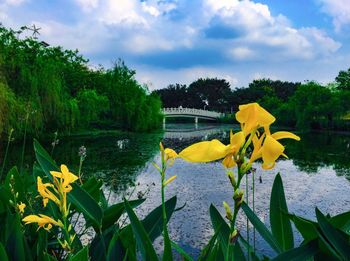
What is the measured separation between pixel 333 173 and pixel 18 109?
6.75 meters

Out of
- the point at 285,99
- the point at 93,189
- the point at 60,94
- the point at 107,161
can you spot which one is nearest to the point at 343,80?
the point at 285,99

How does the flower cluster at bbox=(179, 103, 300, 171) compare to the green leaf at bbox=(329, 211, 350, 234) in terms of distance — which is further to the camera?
the green leaf at bbox=(329, 211, 350, 234)

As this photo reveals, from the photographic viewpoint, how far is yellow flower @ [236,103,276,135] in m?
0.50

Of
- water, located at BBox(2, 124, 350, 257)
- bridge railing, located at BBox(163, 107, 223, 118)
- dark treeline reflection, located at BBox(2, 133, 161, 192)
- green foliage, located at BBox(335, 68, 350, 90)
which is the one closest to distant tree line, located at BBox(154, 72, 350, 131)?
green foliage, located at BBox(335, 68, 350, 90)

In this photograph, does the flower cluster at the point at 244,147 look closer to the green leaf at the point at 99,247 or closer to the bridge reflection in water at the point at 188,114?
the green leaf at the point at 99,247

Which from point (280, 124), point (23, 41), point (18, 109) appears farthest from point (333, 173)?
point (280, 124)

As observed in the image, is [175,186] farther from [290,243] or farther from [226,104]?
[226,104]

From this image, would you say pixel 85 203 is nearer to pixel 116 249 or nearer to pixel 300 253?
pixel 116 249

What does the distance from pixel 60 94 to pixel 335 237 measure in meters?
11.5

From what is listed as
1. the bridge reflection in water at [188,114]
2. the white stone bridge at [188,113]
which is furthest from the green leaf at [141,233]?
the white stone bridge at [188,113]

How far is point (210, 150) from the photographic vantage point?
0.48m

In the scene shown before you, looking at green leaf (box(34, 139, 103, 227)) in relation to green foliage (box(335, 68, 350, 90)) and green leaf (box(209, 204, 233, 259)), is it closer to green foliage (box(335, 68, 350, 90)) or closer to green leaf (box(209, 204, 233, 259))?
green leaf (box(209, 204, 233, 259))

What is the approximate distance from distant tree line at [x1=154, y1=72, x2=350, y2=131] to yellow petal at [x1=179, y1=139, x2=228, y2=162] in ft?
75.3

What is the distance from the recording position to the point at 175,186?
6.15 metres
